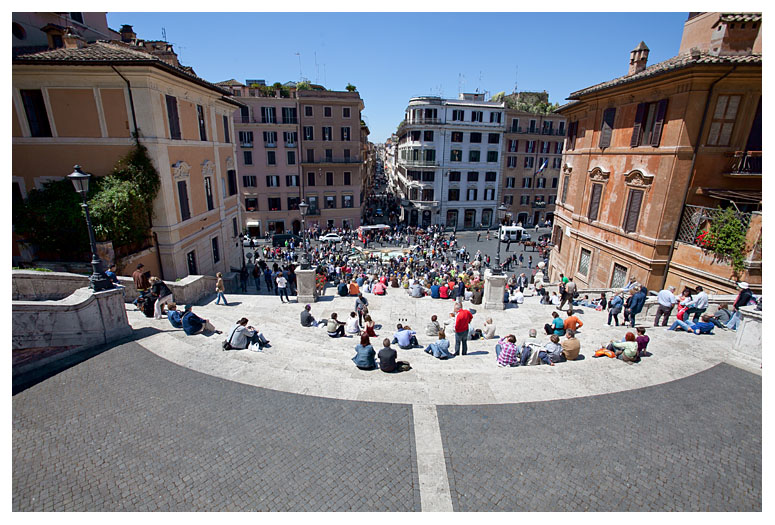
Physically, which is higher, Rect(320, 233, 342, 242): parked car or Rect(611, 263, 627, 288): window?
Rect(611, 263, 627, 288): window

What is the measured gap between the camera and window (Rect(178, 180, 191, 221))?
56.0ft

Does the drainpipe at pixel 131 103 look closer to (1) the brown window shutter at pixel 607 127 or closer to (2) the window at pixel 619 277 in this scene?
(1) the brown window shutter at pixel 607 127

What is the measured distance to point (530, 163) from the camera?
50.3 meters

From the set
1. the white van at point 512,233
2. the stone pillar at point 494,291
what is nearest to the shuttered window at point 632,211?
the stone pillar at point 494,291

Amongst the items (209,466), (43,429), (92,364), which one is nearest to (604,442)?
(209,466)

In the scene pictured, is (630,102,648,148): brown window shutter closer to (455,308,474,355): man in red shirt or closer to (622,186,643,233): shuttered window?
(622,186,643,233): shuttered window

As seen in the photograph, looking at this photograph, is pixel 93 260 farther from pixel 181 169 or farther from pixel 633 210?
pixel 633 210

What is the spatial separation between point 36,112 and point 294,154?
91.7ft

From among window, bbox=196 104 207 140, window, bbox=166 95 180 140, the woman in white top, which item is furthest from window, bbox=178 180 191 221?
the woman in white top

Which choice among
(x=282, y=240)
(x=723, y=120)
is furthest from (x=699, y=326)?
(x=282, y=240)

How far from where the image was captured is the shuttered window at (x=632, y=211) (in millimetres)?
16734

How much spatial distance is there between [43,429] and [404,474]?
628cm

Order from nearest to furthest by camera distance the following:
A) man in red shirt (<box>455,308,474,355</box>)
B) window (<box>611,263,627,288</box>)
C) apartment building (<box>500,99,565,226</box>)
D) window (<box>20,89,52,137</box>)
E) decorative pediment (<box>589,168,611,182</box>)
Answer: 1. man in red shirt (<box>455,308,474,355</box>)
2. window (<box>20,89,52,137</box>)
3. window (<box>611,263,627,288</box>)
4. decorative pediment (<box>589,168,611,182</box>)
5. apartment building (<box>500,99,565,226</box>)

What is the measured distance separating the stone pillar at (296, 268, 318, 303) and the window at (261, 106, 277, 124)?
3135 centimetres
